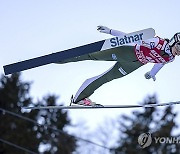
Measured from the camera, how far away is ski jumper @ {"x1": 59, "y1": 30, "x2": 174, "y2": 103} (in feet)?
20.9

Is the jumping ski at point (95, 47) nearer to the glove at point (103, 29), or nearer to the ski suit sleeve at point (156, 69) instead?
the glove at point (103, 29)

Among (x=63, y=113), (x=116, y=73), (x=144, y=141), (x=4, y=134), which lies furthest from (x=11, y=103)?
(x=116, y=73)

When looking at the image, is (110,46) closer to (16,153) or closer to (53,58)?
(53,58)

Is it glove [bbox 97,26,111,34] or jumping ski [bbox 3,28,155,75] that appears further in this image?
glove [bbox 97,26,111,34]

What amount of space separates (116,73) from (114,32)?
101 cm

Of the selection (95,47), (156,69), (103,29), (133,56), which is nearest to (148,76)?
(156,69)

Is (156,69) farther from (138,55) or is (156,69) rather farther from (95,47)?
(95,47)

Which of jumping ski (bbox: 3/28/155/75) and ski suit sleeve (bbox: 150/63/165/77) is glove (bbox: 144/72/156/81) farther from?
jumping ski (bbox: 3/28/155/75)

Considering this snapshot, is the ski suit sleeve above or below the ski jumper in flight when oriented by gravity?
below

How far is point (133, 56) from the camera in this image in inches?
258

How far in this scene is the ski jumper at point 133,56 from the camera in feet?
20.9

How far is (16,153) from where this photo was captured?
24391 mm

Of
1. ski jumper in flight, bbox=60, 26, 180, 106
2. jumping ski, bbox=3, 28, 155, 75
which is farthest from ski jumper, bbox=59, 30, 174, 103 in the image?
jumping ski, bbox=3, 28, 155, 75

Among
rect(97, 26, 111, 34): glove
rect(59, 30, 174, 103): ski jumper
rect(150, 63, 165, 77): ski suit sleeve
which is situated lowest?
rect(150, 63, 165, 77): ski suit sleeve
